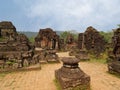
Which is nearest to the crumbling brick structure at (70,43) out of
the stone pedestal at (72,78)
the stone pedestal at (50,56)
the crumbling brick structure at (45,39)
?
the crumbling brick structure at (45,39)

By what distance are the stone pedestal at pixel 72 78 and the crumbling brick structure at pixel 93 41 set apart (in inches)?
522

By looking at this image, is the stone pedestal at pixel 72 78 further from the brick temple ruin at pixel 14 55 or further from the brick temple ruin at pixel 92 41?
the brick temple ruin at pixel 92 41

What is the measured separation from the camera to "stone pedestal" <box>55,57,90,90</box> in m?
8.26

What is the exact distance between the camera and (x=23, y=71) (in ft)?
44.7

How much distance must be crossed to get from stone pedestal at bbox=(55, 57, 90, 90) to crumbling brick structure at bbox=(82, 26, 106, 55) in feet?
43.5

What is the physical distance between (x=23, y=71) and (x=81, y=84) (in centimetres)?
617

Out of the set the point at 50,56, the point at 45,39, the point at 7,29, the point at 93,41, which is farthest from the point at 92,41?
the point at 7,29

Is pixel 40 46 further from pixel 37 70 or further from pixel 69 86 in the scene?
pixel 69 86

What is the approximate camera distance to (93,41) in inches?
874

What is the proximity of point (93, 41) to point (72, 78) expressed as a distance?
1432cm

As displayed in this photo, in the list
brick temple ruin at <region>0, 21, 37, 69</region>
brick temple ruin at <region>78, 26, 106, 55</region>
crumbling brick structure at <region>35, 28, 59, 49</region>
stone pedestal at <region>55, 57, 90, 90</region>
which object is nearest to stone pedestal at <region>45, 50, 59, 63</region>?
brick temple ruin at <region>0, 21, 37, 69</region>

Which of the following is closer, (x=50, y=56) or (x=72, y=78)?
(x=72, y=78)

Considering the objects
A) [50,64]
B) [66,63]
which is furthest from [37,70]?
[66,63]

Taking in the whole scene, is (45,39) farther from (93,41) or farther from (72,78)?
(72,78)
